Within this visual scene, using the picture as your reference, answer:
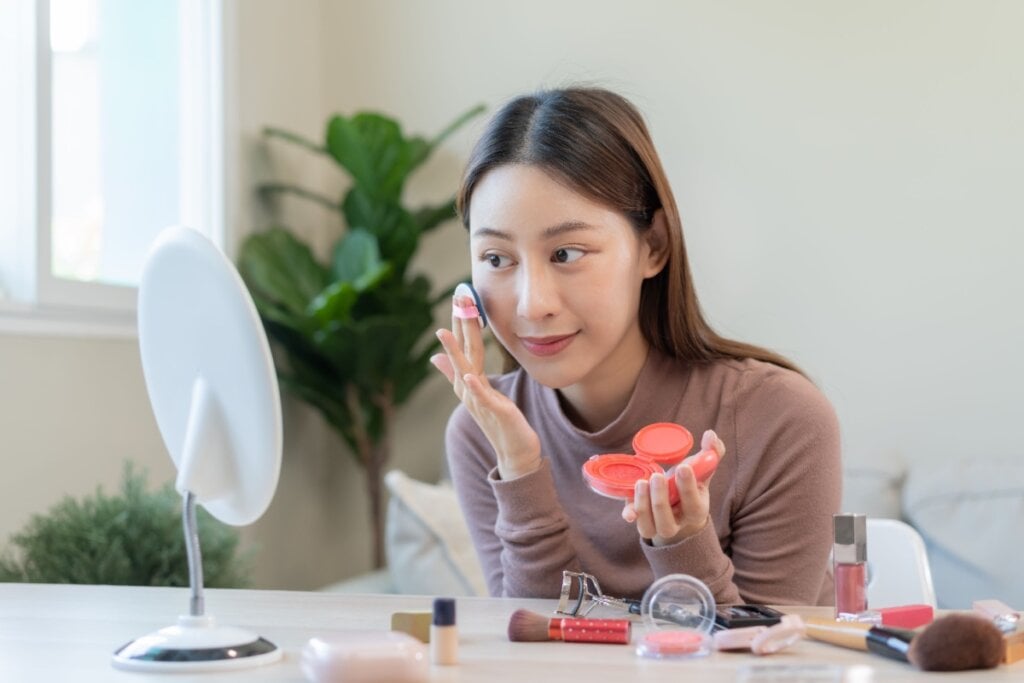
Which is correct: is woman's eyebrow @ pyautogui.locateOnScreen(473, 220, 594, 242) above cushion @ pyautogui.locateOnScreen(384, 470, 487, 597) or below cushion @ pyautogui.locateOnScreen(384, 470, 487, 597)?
above

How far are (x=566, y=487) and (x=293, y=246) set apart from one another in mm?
1921

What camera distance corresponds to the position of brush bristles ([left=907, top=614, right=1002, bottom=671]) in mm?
768

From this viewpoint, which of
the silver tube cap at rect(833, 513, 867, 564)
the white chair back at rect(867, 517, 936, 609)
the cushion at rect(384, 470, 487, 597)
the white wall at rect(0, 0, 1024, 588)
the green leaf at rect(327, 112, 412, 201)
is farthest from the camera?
the green leaf at rect(327, 112, 412, 201)

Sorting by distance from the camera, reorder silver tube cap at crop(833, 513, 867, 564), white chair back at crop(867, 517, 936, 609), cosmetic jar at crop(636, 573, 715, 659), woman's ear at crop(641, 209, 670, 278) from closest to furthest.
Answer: cosmetic jar at crop(636, 573, 715, 659) → silver tube cap at crop(833, 513, 867, 564) → woman's ear at crop(641, 209, 670, 278) → white chair back at crop(867, 517, 936, 609)

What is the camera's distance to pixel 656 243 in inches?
55.4

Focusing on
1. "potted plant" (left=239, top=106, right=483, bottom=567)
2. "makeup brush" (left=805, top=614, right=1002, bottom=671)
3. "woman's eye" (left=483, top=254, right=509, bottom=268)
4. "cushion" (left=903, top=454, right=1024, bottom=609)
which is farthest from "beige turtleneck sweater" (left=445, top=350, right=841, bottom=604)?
"potted plant" (left=239, top=106, right=483, bottom=567)

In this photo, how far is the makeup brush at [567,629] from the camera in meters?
0.88

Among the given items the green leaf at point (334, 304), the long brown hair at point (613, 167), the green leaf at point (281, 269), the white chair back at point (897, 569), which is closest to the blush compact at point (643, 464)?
the long brown hair at point (613, 167)

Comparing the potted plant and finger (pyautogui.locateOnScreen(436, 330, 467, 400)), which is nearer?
finger (pyautogui.locateOnScreen(436, 330, 467, 400))

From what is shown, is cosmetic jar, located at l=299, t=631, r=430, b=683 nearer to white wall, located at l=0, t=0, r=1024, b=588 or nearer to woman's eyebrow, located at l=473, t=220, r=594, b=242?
woman's eyebrow, located at l=473, t=220, r=594, b=242

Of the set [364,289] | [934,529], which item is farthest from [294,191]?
[934,529]

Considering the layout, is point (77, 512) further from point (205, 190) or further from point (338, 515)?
Result: point (338, 515)

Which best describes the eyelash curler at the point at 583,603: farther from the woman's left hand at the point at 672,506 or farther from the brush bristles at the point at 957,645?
the brush bristles at the point at 957,645

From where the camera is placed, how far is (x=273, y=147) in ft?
11.0
